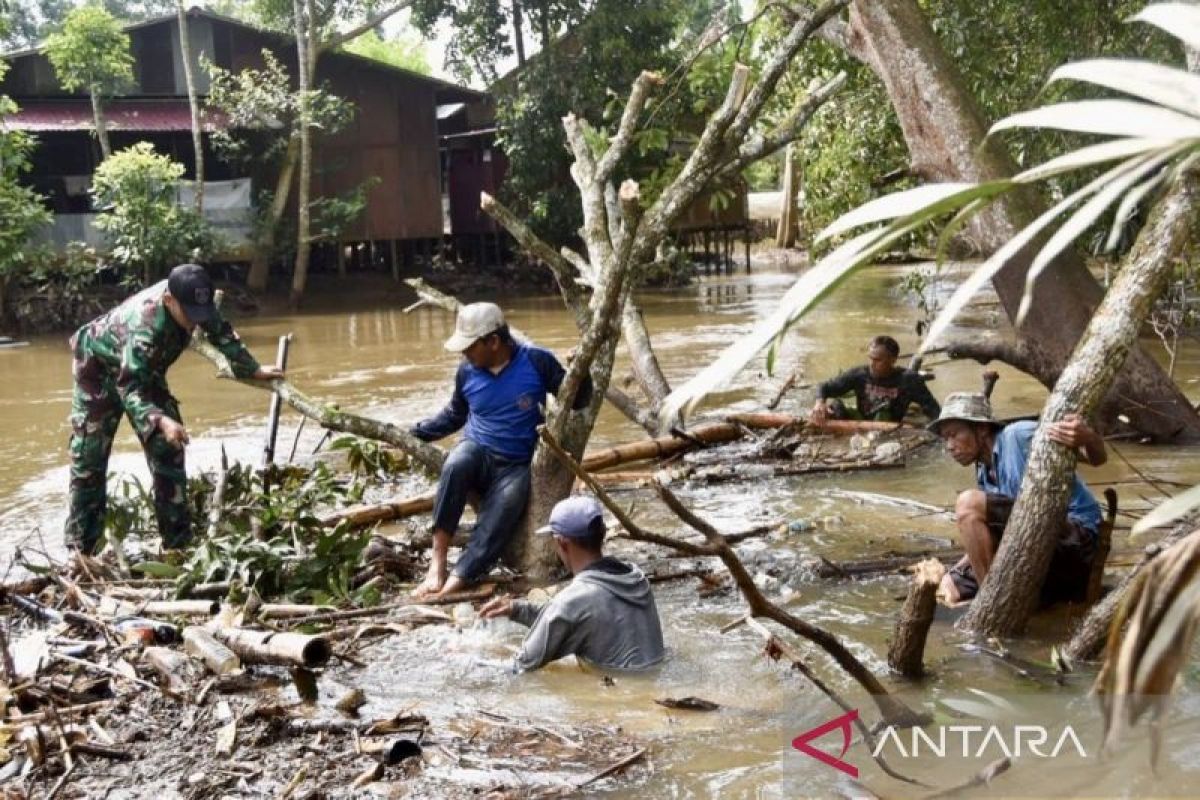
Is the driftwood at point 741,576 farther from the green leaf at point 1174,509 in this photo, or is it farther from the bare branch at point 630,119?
the bare branch at point 630,119

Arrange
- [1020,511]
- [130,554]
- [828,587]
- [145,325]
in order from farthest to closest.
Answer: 1. [130,554]
2. [145,325]
3. [828,587]
4. [1020,511]

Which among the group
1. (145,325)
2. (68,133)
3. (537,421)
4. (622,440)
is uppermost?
(68,133)

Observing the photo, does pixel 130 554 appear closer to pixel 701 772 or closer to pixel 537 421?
pixel 537 421

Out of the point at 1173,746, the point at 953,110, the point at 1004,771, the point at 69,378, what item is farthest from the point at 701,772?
the point at 69,378

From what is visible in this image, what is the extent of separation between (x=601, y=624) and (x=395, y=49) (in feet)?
161

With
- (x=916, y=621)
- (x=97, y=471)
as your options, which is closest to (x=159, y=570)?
(x=97, y=471)

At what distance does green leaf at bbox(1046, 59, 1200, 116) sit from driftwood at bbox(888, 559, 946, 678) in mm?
3206

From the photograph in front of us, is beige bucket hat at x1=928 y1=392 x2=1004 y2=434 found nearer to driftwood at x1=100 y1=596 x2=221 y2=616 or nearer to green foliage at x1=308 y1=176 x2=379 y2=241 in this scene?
driftwood at x1=100 y1=596 x2=221 y2=616

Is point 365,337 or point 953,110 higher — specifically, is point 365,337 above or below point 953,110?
below

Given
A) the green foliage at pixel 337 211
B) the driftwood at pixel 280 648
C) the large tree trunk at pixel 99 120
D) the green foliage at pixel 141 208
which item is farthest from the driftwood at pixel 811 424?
the green foliage at pixel 337 211

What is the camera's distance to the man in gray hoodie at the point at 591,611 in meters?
5.03

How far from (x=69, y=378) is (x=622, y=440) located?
10.2 m

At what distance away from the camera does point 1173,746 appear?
413cm

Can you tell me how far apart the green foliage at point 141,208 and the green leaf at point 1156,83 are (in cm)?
2412
